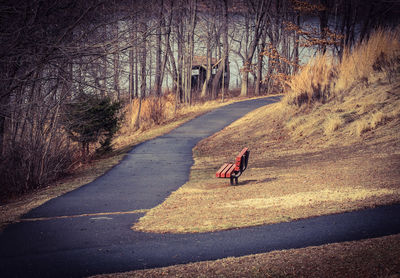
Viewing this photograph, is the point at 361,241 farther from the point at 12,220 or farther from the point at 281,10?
the point at 281,10

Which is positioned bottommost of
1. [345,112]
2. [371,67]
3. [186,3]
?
[345,112]

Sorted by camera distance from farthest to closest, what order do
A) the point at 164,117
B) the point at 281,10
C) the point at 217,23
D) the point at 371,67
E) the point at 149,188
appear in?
the point at 217,23, the point at 281,10, the point at 164,117, the point at 371,67, the point at 149,188

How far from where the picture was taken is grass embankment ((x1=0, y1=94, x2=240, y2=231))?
1038 centimetres

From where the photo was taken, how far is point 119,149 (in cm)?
2077

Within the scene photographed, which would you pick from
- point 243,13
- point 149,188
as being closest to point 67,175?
point 149,188

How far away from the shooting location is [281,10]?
49875mm

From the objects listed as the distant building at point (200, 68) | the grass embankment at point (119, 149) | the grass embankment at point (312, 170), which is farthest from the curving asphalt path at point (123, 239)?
the distant building at point (200, 68)

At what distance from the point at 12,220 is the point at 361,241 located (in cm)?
619

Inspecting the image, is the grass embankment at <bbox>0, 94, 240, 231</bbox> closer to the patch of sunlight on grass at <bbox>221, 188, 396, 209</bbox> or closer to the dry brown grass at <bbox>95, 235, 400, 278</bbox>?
the patch of sunlight on grass at <bbox>221, 188, 396, 209</bbox>

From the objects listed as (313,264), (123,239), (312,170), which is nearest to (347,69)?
(312,170)

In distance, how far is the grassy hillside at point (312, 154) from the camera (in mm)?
7973

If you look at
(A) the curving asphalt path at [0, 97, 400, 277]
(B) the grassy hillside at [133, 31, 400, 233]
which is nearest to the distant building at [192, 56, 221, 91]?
(B) the grassy hillside at [133, 31, 400, 233]

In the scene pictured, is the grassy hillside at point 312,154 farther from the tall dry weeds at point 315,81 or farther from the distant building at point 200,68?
the distant building at point 200,68

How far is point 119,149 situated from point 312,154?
9.60 m
